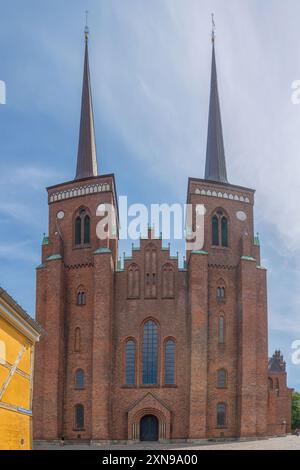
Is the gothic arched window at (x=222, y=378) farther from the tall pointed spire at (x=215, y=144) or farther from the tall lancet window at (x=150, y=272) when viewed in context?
the tall pointed spire at (x=215, y=144)

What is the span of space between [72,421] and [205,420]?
8875 mm

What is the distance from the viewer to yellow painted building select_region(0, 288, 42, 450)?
857 inches

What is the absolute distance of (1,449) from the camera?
70.3 ft

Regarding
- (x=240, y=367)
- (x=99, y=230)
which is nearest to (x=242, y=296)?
(x=240, y=367)

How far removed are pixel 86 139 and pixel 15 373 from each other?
3386 centimetres

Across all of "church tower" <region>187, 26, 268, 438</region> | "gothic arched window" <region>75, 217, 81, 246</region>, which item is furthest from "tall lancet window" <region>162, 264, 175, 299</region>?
"gothic arched window" <region>75, 217, 81, 246</region>

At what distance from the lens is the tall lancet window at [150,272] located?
4869cm

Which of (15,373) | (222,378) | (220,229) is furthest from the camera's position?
(220,229)

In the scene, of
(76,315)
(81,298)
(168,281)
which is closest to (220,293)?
(168,281)

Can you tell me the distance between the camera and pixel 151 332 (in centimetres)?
4819

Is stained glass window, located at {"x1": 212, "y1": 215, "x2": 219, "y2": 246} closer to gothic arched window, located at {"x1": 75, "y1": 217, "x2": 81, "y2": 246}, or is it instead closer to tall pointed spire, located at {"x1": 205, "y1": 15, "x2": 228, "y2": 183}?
tall pointed spire, located at {"x1": 205, "y1": 15, "x2": 228, "y2": 183}

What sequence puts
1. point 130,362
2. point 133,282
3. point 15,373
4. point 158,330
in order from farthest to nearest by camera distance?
1. point 133,282
2. point 158,330
3. point 130,362
4. point 15,373

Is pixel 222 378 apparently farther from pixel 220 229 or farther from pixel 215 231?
pixel 220 229

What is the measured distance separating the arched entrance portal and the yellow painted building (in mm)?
22057
